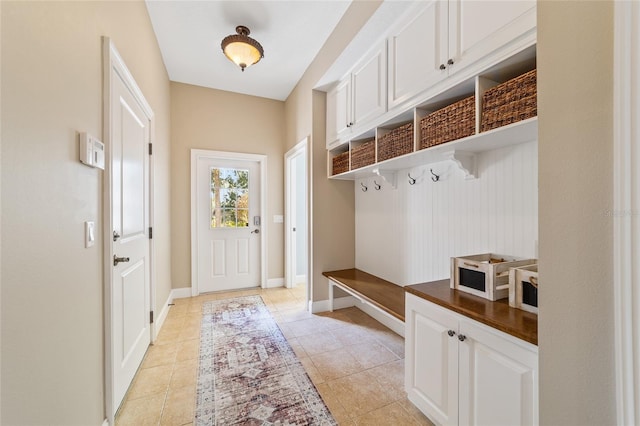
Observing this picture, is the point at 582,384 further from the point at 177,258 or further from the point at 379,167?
the point at 177,258

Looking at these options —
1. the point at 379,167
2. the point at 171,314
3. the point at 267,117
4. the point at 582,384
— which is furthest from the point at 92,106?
the point at 267,117

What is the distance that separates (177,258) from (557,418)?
380cm

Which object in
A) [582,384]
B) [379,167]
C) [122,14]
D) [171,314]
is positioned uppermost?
[122,14]

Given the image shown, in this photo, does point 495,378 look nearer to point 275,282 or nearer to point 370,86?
point 370,86

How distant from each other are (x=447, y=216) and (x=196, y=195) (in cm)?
315

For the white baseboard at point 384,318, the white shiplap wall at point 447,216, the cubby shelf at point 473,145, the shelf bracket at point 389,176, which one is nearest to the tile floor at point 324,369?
the white baseboard at point 384,318

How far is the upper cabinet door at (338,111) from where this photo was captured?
2.61 metres

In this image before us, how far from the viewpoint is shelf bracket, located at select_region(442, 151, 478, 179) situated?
165cm

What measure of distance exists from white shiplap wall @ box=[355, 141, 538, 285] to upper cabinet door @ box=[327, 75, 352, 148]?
61 cm

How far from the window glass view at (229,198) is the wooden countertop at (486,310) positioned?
2.91 metres

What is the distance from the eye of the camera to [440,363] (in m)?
1.35

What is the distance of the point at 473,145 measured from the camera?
60.6 inches

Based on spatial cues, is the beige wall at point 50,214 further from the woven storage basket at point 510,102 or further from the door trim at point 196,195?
the door trim at point 196,195

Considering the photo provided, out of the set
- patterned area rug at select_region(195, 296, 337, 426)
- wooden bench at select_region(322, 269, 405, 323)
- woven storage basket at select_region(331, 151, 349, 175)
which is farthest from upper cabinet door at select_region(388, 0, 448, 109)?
patterned area rug at select_region(195, 296, 337, 426)
